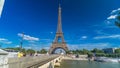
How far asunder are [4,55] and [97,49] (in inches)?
5411

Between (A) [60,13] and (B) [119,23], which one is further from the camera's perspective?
(A) [60,13]

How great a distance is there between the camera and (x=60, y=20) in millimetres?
91500

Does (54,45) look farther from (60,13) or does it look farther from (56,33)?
(60,13)

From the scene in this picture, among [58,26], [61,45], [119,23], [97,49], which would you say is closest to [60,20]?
[58,26]

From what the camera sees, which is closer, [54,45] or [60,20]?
[54,45]

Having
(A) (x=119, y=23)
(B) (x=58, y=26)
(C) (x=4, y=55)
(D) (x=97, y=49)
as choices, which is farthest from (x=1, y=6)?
(D) (x=97, y=49)

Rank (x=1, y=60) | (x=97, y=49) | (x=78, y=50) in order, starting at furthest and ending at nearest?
(x=78, y=50), (x=97, y=49), (x=1, y=60)

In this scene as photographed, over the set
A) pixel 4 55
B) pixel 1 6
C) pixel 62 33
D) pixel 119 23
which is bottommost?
pixel 4 55

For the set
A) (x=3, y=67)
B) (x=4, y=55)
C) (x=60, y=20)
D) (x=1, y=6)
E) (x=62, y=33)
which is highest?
(x=60, y=20)

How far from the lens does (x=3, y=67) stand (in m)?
2.14

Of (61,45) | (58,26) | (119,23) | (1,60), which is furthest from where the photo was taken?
(58,26)

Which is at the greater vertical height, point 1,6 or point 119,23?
point 119,23

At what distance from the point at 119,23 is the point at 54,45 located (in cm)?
7586

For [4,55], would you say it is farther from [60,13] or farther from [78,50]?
[78,50]
